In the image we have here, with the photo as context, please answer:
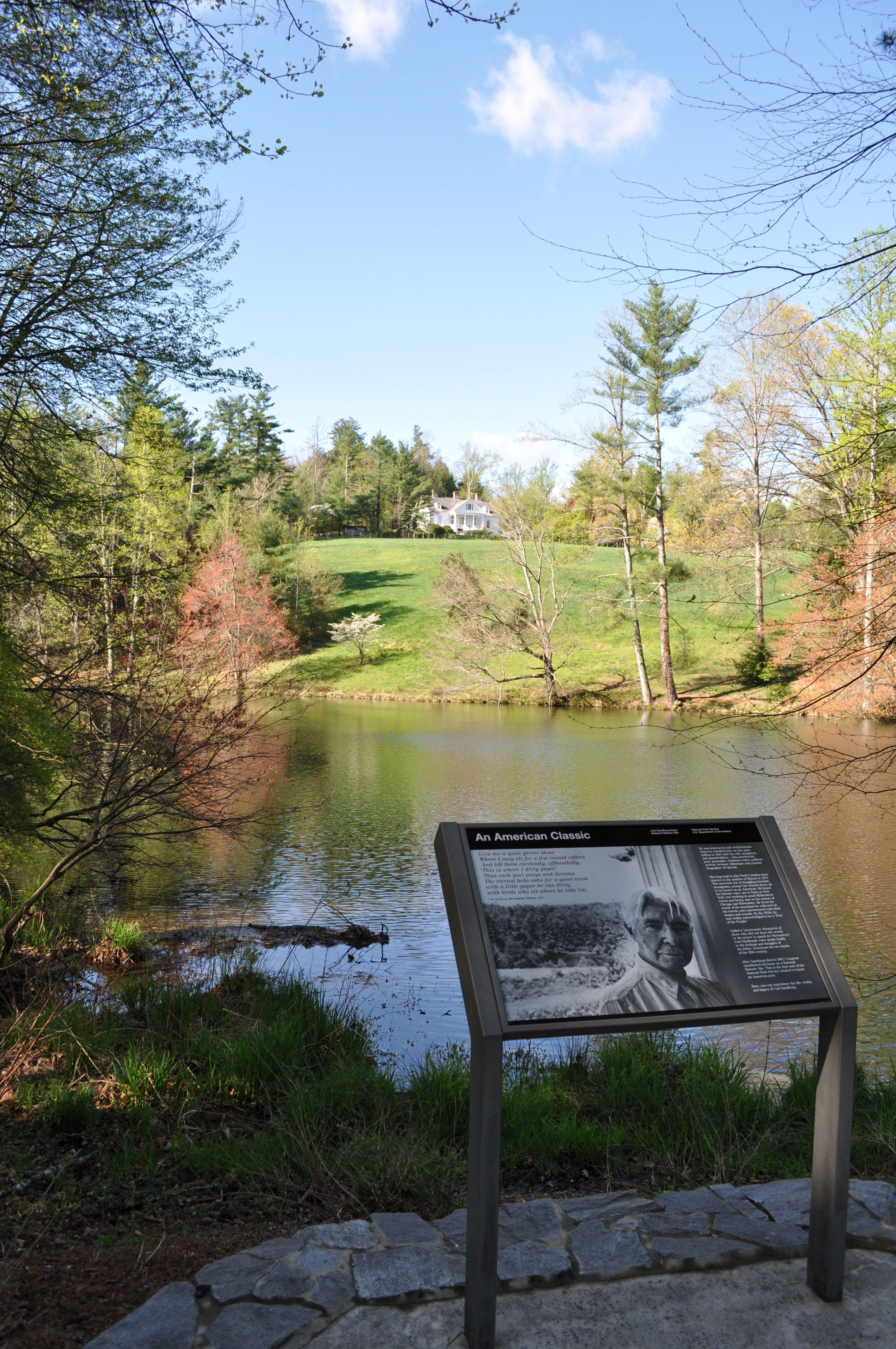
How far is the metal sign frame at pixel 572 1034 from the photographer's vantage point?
241 centimetres

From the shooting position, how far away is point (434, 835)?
39.6 ft

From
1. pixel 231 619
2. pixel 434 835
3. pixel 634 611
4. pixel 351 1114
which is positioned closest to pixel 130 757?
pixel 351 1114

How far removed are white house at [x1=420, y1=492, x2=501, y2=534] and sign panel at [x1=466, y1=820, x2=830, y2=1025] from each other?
80.3 m

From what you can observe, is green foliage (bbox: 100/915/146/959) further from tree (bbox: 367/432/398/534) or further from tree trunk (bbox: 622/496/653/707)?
tree (bbox: 367/432/398/534)

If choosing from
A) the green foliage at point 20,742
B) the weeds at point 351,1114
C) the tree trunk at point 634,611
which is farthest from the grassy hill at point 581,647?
the weeds at point 351,1114

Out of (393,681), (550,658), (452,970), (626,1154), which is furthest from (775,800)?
(393,681)

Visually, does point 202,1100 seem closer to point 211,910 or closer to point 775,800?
point 211,910

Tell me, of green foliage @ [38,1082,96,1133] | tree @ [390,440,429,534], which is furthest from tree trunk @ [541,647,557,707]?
tree @ [390,440,429,534]

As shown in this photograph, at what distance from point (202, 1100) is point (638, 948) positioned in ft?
8.34

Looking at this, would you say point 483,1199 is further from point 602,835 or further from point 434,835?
point 434,835

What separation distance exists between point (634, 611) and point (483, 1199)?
105 ft

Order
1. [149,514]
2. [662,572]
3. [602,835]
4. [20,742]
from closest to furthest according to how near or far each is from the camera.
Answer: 1. [602,835]
2. [20,742]
3. [149,514]
4. [662,572]

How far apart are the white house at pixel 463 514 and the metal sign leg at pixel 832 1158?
80498 mm

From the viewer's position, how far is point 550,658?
3344 cm
